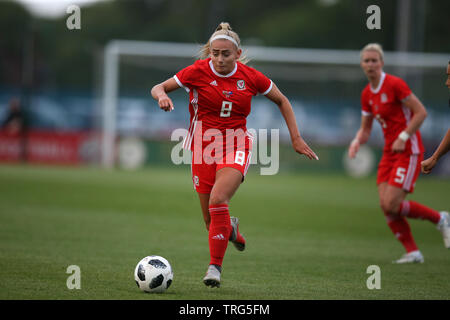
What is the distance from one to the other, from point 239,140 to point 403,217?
3070 millimetres

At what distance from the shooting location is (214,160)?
22.5ft

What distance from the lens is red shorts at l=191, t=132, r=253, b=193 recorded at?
6.73 meters

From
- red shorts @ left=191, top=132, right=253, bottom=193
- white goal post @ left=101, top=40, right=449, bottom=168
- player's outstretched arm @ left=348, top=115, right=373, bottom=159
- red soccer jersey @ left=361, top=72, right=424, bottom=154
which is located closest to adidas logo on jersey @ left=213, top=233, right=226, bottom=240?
red shorts @ left=191, top=132, right=253, bottom=193

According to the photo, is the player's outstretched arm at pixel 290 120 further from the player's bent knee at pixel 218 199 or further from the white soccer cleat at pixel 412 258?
the white soccer cleat at pixel 412 258

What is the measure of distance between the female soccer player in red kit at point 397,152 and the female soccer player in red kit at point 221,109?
2156mm

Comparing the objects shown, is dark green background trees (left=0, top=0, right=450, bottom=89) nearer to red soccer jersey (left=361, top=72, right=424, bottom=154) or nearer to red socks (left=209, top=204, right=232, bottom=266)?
red soccer jersey (left=361, top=72, right=424, bottom=154)

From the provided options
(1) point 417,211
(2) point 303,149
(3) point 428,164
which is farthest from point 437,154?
(1) point 417,211

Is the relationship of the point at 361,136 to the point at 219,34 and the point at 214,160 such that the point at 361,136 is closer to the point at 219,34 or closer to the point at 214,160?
the point at 214,160

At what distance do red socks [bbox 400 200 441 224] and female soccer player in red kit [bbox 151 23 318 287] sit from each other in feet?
8.15

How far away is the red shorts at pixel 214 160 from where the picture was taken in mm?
6734

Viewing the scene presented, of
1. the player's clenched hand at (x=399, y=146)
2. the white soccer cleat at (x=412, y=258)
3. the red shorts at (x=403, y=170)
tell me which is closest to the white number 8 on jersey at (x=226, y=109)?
the player's clenched hand at (x=399, y=146)

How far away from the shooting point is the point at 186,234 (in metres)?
10.9
